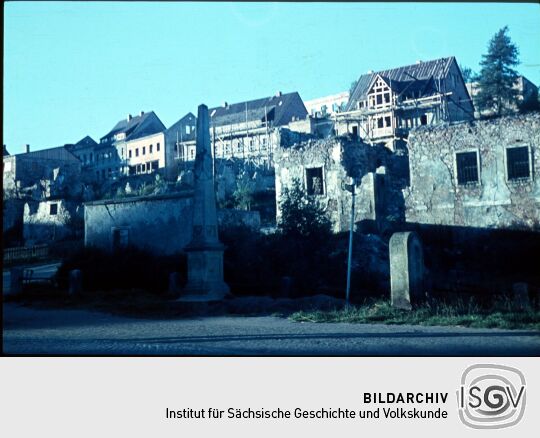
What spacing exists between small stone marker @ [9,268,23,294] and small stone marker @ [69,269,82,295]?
1.47m

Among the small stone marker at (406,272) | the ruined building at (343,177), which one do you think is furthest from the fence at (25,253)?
the small stone marker at (406,272)

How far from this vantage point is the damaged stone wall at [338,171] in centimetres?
1983

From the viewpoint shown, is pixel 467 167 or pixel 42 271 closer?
pixel 467 167

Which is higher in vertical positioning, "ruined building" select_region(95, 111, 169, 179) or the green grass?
"ruined building" select_region(95, 111, 169, 179)

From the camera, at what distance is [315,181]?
2152cm

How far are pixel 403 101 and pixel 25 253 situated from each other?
55.3 ft

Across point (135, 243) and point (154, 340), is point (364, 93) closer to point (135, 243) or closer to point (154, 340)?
point (135, 243)

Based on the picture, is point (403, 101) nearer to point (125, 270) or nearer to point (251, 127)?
point (251, 127)

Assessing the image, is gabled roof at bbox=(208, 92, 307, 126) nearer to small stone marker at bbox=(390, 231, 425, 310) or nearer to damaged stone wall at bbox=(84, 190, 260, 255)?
damaged stone wall at bbox=(84, 190, 260, 255)

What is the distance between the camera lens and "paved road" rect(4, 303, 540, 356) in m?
6.12

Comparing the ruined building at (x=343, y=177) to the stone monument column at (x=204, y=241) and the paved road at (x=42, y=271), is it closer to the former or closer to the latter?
the paved road at (x=42, y=271)

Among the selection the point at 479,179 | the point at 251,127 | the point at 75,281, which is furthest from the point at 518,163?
the point at 251,127
